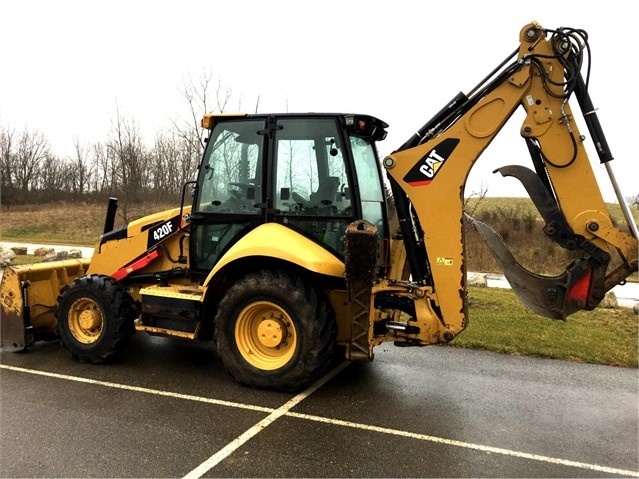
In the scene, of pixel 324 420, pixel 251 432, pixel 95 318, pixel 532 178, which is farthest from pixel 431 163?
pixel 95 318

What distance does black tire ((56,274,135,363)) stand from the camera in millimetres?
5309

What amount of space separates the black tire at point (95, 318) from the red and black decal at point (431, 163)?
338 centimetres

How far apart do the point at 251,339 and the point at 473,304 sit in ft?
17.5

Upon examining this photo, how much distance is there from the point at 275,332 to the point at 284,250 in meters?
0.80

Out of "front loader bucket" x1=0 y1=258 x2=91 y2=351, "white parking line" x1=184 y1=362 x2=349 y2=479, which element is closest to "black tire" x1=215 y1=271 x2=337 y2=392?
"white parking line" x1=184 y1=362 x2=349 y2=479

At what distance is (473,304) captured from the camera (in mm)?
8852

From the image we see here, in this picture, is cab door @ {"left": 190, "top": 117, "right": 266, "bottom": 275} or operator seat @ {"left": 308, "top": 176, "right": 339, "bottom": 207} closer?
operator seat @ {"left": 308, "top": 176, "right": 339, "bottom": 207}

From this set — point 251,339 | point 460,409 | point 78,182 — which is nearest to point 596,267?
point 460,409

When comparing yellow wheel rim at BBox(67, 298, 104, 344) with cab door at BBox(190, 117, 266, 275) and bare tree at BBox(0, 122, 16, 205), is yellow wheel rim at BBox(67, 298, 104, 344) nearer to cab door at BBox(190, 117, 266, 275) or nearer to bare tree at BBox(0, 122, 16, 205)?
cab door at BBox(190, 117, 266, 275)

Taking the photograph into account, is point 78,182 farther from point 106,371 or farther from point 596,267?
point 596,267

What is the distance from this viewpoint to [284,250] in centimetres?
443

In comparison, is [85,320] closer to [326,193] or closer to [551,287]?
[326,193]

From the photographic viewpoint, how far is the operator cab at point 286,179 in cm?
475

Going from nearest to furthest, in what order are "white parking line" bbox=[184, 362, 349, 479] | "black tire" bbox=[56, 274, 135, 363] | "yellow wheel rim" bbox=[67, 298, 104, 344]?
1. "white parking line" bbox=[184, 362, 349, 479]
2. "black tire" bbox=[56, 274, 135, 363]
3. "yellow wheel rim" bbox=[67, 298, 104, 344]
